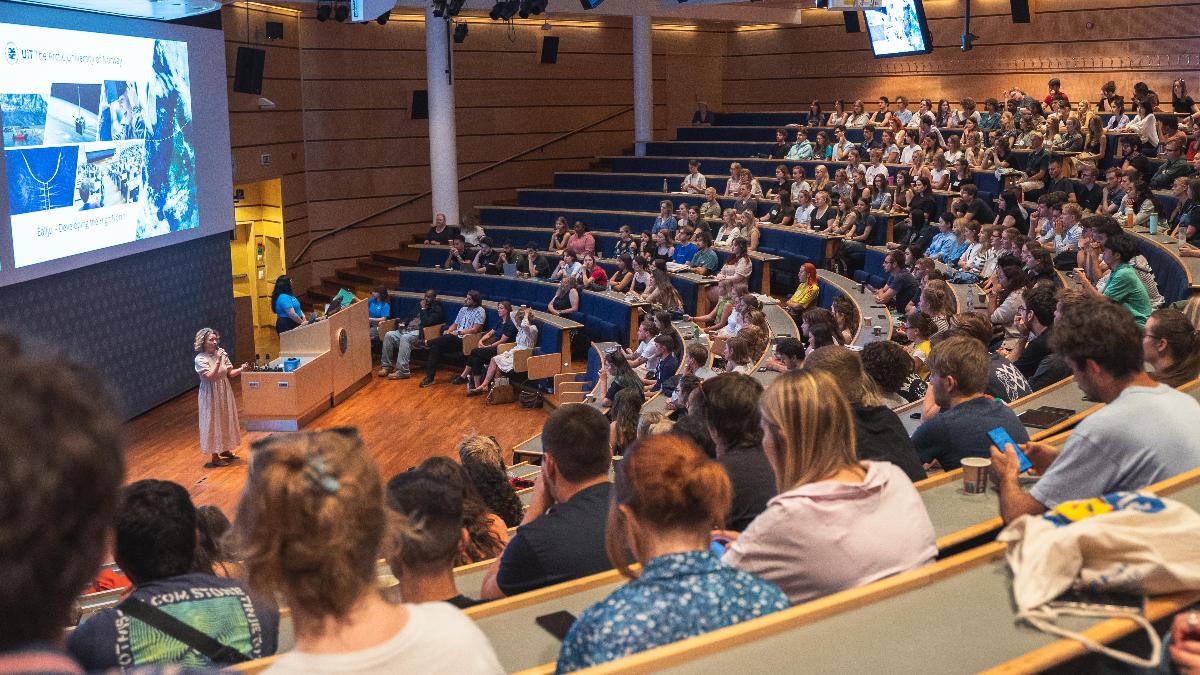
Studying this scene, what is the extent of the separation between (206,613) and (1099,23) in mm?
16248

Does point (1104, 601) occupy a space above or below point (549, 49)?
below

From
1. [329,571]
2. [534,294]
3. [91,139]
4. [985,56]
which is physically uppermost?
[985,56]

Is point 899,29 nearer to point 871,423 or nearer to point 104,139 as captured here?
point 104,139

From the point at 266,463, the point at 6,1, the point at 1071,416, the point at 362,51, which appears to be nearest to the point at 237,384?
the point at 6,1

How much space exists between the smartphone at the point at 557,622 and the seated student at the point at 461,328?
32.5ft

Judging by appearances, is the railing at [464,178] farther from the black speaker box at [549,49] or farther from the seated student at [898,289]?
the seated student at [898,289]

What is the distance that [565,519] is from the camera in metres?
2.72

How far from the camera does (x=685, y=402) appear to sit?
20.3 feet

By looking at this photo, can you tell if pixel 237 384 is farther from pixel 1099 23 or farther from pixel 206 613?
pixel 1099 23

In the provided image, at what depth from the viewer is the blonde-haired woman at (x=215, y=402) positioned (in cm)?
903

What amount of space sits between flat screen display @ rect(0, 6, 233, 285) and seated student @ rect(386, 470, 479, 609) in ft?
24.2

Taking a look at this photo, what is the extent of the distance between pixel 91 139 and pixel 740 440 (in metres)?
8.00

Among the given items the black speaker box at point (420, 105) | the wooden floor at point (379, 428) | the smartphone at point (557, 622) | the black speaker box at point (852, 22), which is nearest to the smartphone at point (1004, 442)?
the smartphone at point (557, 622)

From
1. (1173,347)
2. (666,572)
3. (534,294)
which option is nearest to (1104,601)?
(666,572)
